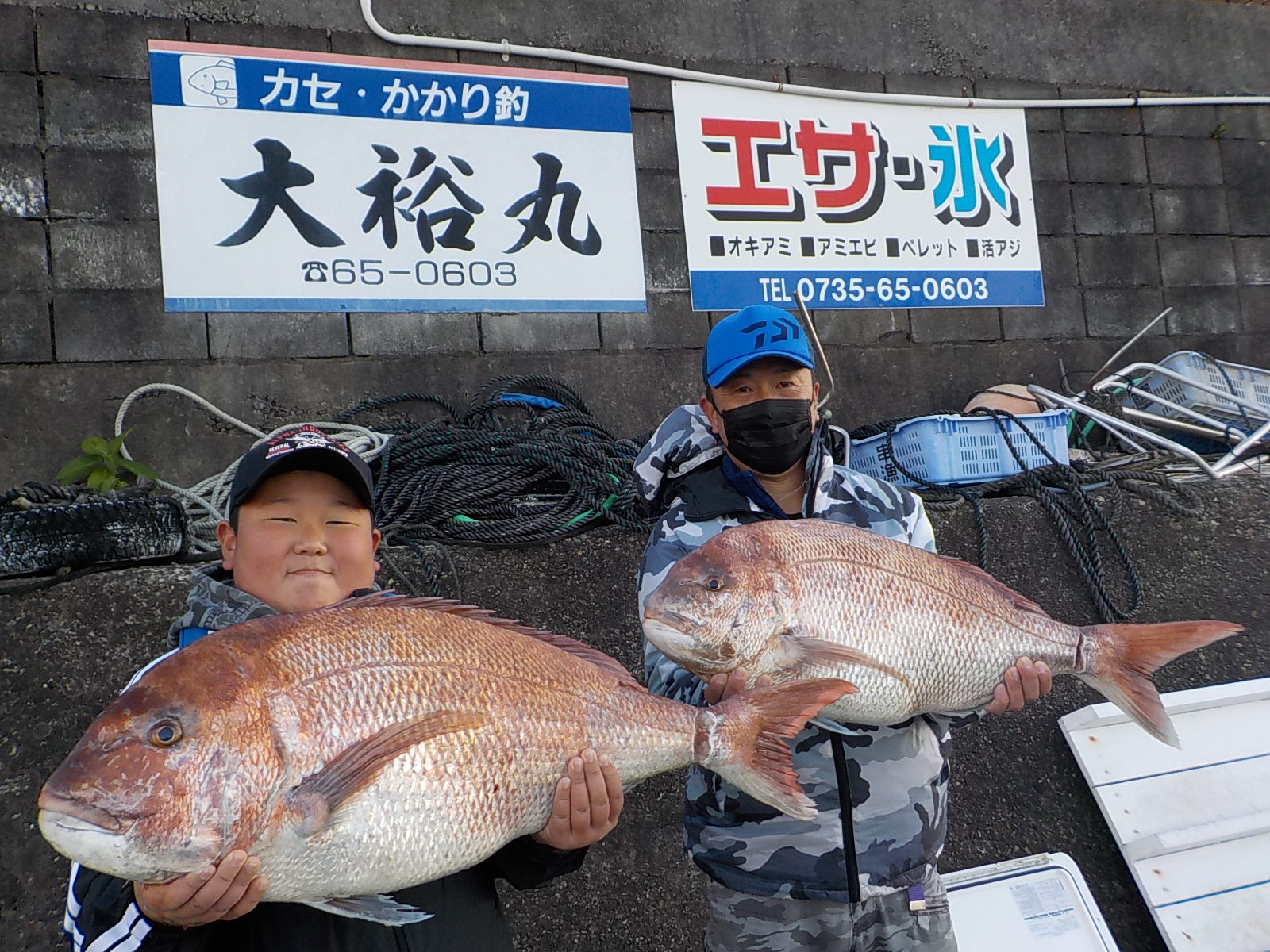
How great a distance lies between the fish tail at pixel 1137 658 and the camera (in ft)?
Answer: 8.01

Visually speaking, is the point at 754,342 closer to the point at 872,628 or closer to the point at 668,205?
the point at 872,628

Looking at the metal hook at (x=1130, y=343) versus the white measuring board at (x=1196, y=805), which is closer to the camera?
the white measuring board at (x=1196, y=805)

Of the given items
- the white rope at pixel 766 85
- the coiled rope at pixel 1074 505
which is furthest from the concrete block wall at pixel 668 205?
the coiled rope at pixel 1074 505

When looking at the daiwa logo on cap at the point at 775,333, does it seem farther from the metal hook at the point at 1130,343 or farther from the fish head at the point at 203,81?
the metal hook at the point at 1130,343

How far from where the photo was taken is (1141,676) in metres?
A: 2.48

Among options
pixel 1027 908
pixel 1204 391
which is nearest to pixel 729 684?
pixel 1027 908

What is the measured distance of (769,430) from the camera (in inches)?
100

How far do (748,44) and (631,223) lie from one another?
135 centimetres

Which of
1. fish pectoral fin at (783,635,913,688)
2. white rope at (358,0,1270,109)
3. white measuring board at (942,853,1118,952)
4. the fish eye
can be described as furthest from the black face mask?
white rope at (358,0,1270,109)

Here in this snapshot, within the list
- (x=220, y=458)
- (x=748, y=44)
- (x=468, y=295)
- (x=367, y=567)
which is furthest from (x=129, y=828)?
(x=748, y=44)

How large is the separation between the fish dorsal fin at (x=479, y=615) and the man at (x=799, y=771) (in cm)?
27

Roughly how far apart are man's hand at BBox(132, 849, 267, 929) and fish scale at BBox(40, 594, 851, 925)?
0.02m

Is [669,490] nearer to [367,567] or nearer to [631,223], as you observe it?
[367,567]

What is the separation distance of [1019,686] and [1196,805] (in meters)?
2.44
